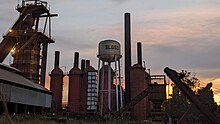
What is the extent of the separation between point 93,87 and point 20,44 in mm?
14662

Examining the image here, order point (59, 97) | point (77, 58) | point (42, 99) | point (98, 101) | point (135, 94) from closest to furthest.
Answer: point (42, 99), point (135, 94), point (98, 101), point (59, 97), point (77, 58)

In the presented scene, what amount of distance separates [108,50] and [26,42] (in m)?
12.0

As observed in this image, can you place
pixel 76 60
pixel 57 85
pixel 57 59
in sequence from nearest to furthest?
pixel 57 85 → pixel 76 60 → pixel 57 59

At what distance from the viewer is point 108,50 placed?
1508 inches

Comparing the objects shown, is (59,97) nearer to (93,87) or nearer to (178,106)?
(93,87)

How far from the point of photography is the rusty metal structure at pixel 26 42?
130 ft

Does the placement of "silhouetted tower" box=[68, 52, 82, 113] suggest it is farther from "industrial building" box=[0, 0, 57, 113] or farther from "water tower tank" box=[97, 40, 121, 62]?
"water tower tank" box=[97, 40, 121, 62]

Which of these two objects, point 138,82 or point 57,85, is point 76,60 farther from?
point 138,82

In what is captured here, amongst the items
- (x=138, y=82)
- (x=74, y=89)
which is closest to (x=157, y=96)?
(x=138, y=82)

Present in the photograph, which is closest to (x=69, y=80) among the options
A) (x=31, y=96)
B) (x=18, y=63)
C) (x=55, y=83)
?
(x=55, y=83)

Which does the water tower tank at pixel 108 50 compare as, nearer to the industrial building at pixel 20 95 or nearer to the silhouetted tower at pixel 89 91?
the industrial building at pixel 20 95

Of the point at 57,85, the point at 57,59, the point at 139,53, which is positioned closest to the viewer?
the point at 139,53

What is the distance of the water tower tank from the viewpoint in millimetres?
38344

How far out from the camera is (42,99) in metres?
35.8
